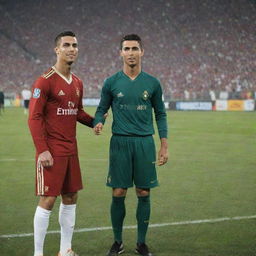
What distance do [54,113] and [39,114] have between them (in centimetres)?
20

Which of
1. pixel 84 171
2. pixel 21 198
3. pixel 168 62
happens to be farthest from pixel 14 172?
pixel 168 62

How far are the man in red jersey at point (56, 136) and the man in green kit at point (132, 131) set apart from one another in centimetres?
45

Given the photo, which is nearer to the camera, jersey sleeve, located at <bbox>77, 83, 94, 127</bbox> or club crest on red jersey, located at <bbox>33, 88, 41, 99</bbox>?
club crest on red jersey, located at <bbox>33, 88, 41, 99</bbox>

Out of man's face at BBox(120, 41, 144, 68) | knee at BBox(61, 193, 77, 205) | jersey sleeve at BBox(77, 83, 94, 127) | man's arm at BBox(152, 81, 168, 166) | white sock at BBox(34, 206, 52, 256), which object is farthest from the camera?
man's arm at BBox(152, 81, 168, 166)

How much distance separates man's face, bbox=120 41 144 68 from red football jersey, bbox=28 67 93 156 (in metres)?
0.61

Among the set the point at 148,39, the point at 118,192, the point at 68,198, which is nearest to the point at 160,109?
the point at 118,192

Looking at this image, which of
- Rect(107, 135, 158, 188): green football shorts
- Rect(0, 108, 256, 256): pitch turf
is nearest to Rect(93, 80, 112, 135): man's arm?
Rect(107, 135, 158, 188): green football shorts

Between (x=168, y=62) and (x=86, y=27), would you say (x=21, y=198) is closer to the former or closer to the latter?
(x=168, y=62)

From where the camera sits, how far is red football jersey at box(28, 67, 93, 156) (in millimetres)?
5066

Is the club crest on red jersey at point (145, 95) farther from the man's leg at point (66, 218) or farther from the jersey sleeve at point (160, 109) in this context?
the man's leg at point (66, 218)

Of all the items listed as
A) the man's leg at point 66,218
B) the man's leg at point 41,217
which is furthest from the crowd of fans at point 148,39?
the man's leg at point 41,217

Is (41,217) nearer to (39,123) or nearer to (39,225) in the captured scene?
(39,225)

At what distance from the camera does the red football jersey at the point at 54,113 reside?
507cm

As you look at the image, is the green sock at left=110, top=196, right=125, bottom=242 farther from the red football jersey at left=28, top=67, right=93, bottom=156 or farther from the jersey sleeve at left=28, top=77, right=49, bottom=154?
the jersey sleeve at left=28, top=77, right=49, bottom=154
